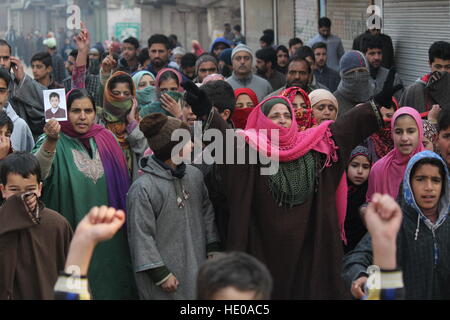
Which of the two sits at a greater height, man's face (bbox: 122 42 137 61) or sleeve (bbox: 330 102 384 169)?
man's face (bbox: 122 42 137 61)

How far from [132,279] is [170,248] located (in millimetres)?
763

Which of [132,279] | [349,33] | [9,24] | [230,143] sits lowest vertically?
[132,279]

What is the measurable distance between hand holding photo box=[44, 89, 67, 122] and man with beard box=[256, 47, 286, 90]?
4.79 meters

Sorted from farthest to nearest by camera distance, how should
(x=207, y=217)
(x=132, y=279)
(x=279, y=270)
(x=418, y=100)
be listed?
(x=418, y=100), (x=132, y=279), (x=207, y=217), (x=279, y=270)

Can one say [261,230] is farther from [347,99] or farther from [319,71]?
[319,71]

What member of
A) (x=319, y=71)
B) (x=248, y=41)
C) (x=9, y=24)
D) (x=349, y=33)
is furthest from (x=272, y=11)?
(x=9, y=24)

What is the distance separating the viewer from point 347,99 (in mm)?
6797

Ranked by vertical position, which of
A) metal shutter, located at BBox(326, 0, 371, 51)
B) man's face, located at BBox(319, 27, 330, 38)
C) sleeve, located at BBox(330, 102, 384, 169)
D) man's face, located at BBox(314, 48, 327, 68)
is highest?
metal shutter, located at BBox(326, 0, 371, 51)

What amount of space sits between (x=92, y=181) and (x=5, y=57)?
266 centimetres

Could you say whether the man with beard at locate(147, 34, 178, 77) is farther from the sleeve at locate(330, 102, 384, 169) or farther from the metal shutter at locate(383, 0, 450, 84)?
the sleeve at locate(330, 102, 384, 169)

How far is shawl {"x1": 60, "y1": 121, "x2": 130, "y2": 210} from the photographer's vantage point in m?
5.02

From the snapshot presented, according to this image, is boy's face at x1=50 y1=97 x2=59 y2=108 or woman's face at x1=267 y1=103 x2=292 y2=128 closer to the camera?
woman's face at x1=267 y1=103 x2=292 y2=128

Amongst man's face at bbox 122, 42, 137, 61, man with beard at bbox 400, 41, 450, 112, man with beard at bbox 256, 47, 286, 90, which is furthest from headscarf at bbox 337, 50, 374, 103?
man's face at bbox 122, 42, 137, 61

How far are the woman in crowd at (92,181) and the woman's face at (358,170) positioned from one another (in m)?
1.36
